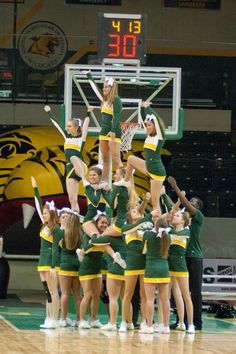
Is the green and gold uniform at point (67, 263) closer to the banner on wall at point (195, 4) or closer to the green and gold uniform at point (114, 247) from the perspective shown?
the green and gold uniform at point (114, 247)

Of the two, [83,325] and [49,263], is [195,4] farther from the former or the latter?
[83,325]

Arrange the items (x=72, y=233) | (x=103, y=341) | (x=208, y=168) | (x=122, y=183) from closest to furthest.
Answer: (x=103, y=341)
(x=122, y=183)
(x=72, y=233)
(x=208, y=168)

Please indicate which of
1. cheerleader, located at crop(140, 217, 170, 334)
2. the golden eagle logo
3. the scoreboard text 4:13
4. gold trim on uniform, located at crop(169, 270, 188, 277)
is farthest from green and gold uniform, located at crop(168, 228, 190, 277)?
the golden eagle logo

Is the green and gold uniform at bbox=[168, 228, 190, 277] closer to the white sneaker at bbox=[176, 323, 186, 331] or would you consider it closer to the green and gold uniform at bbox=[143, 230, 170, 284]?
the green and gold uniform at bbox=[143, 230, 170, 284]

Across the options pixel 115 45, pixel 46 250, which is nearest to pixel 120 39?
pixel 115 45

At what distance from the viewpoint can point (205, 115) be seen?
20.7 meters

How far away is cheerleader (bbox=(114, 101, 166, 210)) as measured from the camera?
1051cm

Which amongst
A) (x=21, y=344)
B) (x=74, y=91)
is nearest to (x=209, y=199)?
(x=74, y=91)

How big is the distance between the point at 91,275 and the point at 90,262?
0.50 feet

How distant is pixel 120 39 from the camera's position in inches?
507

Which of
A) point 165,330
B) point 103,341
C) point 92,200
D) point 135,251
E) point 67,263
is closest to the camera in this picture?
point 103,341

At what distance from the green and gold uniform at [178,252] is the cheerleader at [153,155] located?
0.40m

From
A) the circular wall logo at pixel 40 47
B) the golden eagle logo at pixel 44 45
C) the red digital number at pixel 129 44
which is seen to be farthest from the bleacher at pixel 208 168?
the red digital number at pixel 129 44

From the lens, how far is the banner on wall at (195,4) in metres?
21.3
